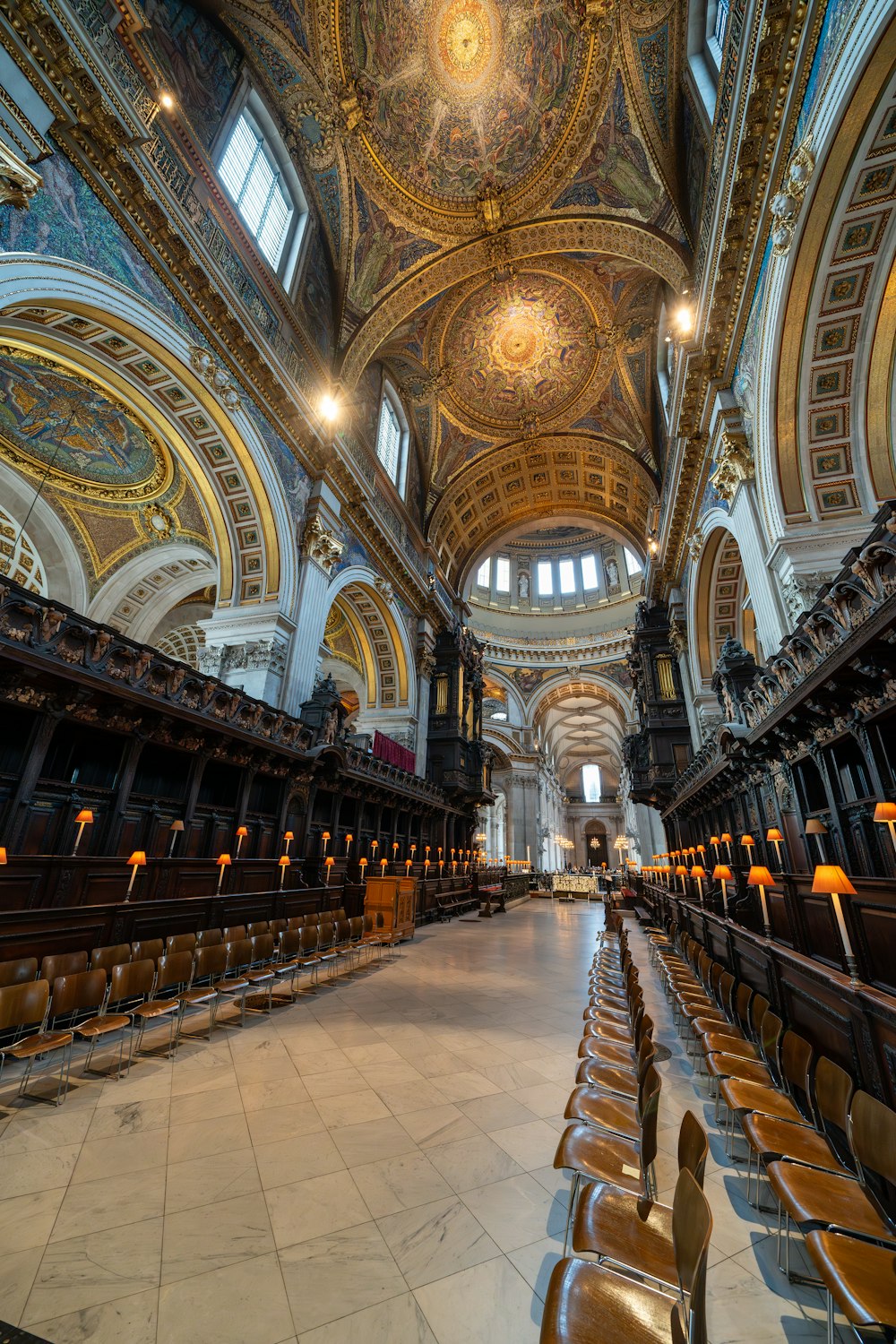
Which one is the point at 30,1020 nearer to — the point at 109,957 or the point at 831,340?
the point at 109,957

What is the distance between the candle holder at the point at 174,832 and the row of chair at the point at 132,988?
145cm

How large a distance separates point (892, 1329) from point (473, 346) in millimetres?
21037

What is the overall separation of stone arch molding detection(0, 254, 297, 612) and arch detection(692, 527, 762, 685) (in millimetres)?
10342

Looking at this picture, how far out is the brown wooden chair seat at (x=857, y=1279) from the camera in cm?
154

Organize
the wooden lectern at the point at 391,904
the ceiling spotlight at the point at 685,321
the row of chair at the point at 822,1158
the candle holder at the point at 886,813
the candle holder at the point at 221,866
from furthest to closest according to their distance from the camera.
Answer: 1. the ceiling spotlight at the point at 685,321
2. the wooden lectern at the point at 391,904
3. the candle holder at the point at 221,866
4. the candle holder at the point at 886,813
5. the row of chair at the point at 822,1158

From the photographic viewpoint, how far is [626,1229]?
6.36ft

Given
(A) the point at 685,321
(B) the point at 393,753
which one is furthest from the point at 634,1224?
(B) the point at 393,753

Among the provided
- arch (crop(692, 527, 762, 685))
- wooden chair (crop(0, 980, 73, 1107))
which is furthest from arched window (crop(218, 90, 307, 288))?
wooden chair (crop(0, 980, 73, 1107))

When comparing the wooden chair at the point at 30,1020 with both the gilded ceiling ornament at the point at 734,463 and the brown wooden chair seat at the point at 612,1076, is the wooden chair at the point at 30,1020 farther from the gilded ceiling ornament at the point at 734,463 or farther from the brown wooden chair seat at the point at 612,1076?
the gilded ceiling ornament at the point at 734,463

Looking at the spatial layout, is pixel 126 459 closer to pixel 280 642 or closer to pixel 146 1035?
pixel 280 642

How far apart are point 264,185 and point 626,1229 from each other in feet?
54.4

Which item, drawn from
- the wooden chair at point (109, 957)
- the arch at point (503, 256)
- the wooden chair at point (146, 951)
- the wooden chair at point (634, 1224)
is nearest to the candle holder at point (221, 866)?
the wooden chair at point (146, 951)

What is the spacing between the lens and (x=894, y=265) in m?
6.98

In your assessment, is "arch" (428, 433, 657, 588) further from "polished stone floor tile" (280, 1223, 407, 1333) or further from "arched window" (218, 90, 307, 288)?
"polished stone floor tile" (280, 1223, 407, 1333)
